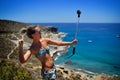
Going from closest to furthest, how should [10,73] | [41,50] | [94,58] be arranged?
A: [41,50] < [10,73] < [94,58]

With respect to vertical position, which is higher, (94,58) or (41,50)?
(41,50)

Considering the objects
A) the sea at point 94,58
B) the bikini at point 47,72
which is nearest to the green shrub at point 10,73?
the sea at point 94,58

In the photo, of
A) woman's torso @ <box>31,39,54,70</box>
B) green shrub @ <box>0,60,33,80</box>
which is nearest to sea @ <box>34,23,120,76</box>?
woman's torso @ <box>31,39,54,70</box>

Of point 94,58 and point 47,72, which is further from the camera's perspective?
point 94,58

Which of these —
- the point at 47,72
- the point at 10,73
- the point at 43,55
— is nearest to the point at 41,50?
the point at 43,55

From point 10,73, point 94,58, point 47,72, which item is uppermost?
point 47,72

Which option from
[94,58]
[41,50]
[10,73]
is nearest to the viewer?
[41,50]

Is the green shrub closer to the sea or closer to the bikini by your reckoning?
the sea

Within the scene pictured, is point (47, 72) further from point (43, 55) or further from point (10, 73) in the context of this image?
point (10, 73)

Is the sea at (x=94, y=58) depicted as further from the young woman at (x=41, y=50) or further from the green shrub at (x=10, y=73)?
the green shrub at (x=10, y=73)

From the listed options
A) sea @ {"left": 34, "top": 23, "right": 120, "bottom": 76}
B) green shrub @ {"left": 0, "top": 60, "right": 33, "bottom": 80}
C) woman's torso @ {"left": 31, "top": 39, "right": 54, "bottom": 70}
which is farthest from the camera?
sea @ {"left": 34, "top": 23, "right": 120, "bottom": 76}

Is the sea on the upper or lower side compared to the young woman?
lower

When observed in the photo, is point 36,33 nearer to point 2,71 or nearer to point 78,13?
point 78,13

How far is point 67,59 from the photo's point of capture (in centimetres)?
3512
